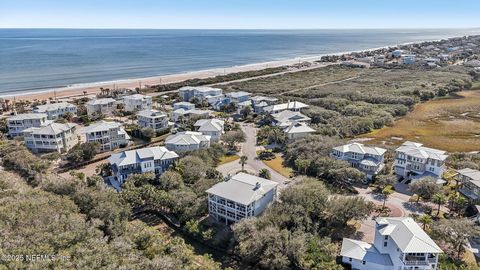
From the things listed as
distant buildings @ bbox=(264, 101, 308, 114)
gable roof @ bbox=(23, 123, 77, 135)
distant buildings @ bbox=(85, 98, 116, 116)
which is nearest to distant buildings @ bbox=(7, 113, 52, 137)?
gable roof @ bbox=(23, 123, 77, 135)

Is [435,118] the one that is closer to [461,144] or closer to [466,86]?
[461,144]

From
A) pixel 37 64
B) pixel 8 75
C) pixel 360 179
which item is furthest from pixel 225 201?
pixel 37 64

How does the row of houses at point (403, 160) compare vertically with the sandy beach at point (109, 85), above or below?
below


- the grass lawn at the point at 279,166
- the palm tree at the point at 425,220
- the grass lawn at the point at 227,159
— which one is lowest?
the grass lawn at the point at 279,166

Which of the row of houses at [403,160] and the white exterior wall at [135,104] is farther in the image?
the white exterior wall at [135,104]

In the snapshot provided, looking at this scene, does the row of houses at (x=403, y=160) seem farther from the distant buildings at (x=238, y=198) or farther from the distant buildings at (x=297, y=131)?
the distant buildings at (x=238, y=198)

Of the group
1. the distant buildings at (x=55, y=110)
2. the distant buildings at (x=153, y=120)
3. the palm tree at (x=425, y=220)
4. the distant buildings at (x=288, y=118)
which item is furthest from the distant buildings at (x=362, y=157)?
the distant buildings at (x=55, y=110)

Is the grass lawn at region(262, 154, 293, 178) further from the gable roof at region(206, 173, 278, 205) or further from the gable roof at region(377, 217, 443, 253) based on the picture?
the gable roof at region(377, 217, 443, 253)
